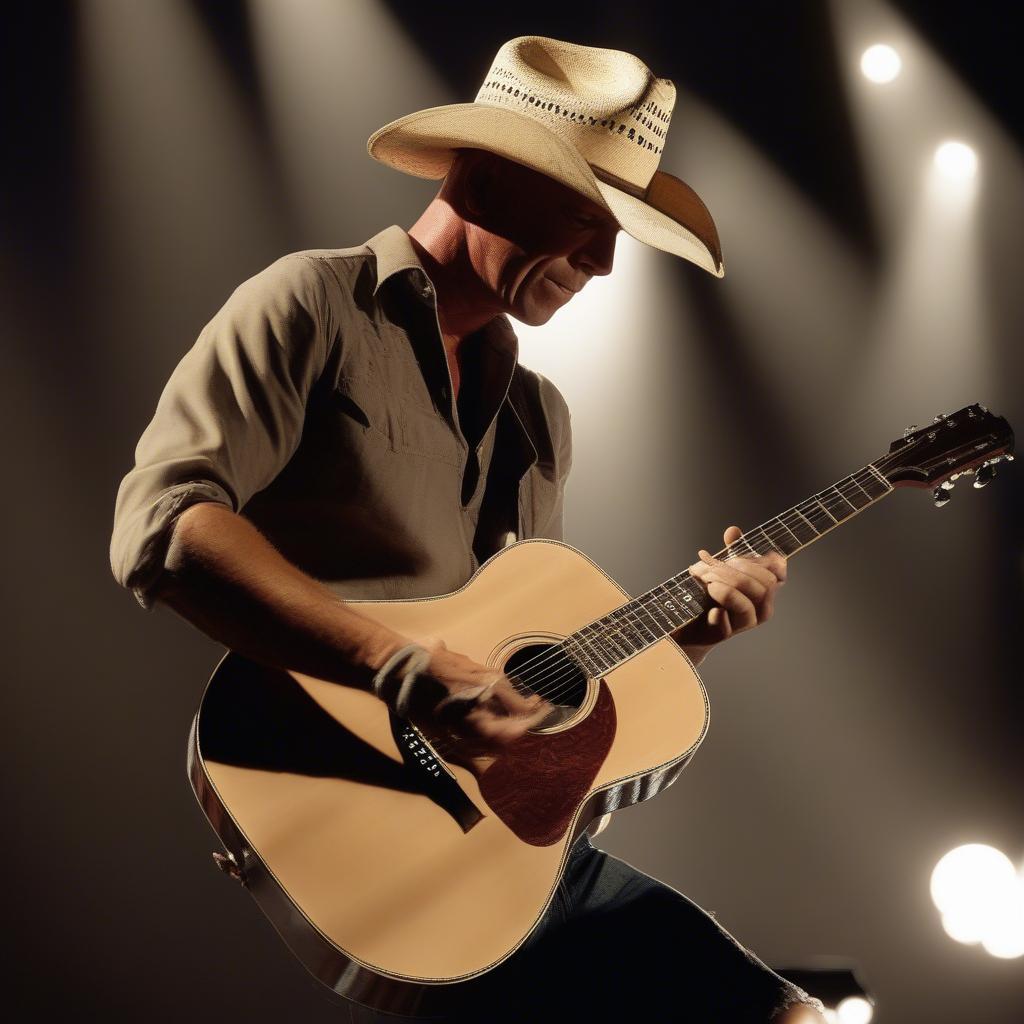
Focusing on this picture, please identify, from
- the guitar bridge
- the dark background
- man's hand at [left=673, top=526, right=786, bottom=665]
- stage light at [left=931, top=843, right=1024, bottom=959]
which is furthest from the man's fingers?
stage light at [left=931, top=843, right=1024, bottom=959]

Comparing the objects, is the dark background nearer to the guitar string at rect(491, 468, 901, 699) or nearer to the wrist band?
the guitar string at rect(491, 468, 901, 699)

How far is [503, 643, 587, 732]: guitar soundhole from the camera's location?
1.64 metres

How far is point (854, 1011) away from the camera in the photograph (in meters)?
2.67

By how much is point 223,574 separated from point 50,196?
157cm

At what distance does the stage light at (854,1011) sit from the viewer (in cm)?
264

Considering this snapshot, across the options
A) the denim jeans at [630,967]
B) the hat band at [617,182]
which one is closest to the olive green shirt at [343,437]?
the hat band at [617,182]

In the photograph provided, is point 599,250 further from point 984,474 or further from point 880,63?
point 880,63

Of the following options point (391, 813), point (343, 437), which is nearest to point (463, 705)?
point (391, 813)

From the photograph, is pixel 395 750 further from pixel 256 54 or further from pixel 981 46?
pixel 981 46

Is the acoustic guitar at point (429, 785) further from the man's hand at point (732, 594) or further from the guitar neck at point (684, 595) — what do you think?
the man's hand at point (732, 594)

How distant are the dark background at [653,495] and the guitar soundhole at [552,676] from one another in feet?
3.85

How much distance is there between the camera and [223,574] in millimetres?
1456

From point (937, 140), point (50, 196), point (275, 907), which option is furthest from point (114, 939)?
point (937, 140)

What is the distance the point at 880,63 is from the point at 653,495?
6.17 ft
